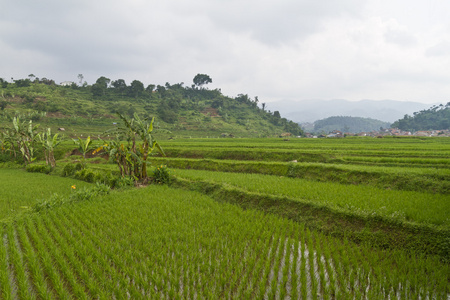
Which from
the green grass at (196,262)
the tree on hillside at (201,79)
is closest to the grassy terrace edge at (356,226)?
the green grass at (196,262)

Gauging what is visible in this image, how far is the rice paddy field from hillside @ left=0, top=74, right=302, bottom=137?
16702 mm

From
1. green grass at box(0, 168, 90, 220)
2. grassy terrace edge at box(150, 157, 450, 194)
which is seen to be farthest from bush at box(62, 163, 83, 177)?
grassy terrace edge at box(150, 157, 450, 194)

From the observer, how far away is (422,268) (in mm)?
3564

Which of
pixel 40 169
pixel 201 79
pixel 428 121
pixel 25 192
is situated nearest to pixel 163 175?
pixel 25 192

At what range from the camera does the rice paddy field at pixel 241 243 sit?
324 centimetres

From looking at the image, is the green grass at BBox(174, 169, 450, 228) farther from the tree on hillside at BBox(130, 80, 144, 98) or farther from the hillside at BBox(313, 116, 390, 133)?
the hillside at BBox(313, 116, 390, 133)

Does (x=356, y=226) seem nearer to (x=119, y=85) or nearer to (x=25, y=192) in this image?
(x=25, y=192)

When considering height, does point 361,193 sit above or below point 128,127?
below

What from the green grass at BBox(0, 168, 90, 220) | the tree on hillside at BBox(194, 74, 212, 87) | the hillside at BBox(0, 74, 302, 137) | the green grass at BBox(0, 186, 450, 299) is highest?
the tree on hillside at BBox(194, 74, 212, 87)

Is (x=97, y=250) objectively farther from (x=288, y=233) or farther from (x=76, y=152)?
(x=76, y=152)

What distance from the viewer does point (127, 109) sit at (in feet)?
144

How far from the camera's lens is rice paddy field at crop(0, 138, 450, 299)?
324cm

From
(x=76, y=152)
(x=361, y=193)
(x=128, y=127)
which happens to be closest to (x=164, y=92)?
(x=76, y=152)

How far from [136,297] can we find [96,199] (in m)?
5.20
